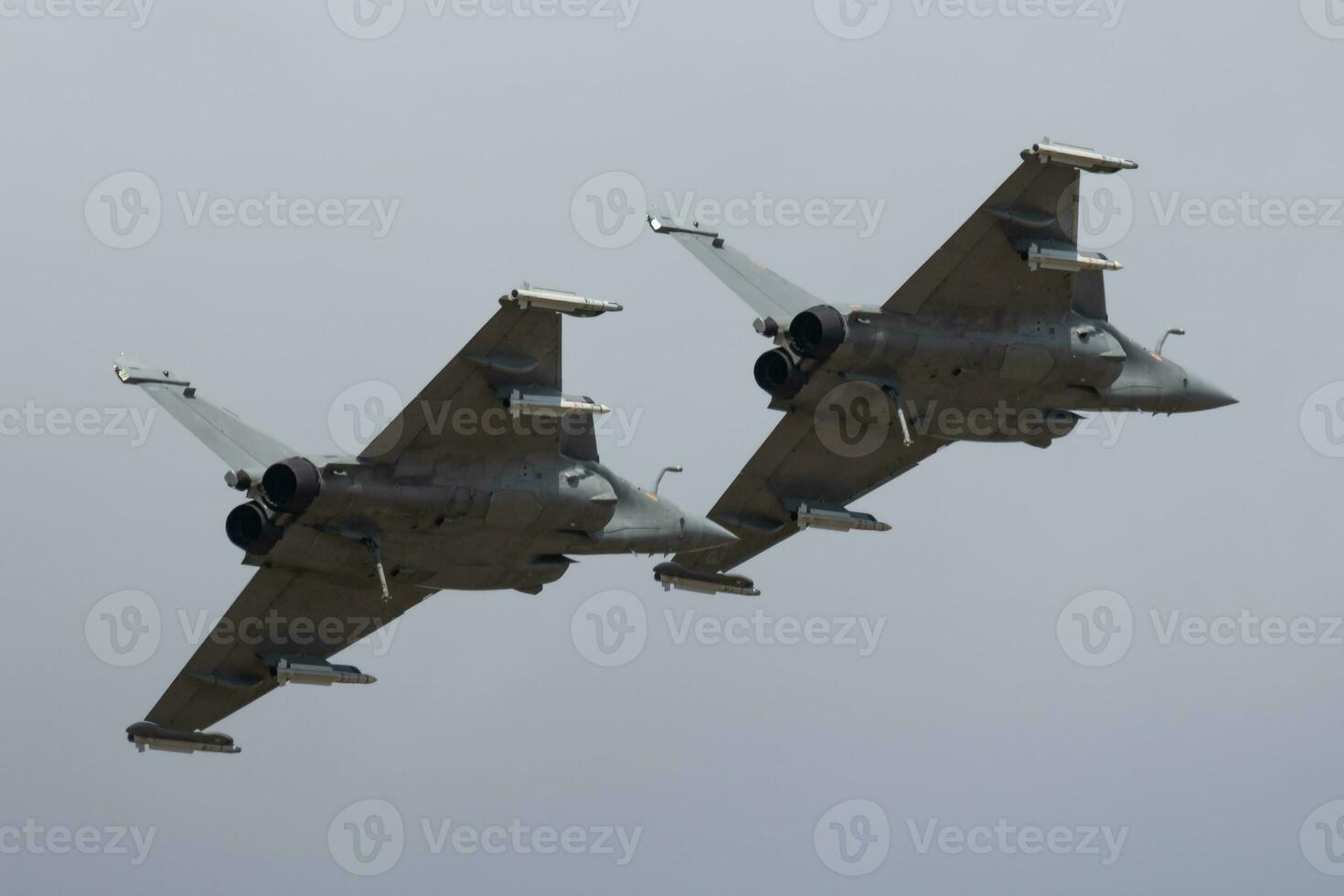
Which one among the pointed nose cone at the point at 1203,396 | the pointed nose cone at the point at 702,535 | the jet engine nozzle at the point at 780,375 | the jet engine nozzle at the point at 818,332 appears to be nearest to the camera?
the jet engine nozzle at the point at 818,332

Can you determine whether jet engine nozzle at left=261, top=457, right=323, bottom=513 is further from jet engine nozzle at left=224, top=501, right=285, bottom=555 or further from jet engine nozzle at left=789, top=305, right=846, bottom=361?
jet engine nozzle at left=789, top=305, right=846, bottom=361

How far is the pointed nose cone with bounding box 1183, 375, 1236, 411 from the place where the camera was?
7238cm

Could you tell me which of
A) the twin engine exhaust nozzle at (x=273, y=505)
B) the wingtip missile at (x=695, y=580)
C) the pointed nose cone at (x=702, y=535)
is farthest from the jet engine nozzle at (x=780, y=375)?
the twin engine exhaust nozzle at (x=273, y=505)

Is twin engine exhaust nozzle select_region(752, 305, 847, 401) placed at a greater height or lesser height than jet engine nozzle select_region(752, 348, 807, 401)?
greater

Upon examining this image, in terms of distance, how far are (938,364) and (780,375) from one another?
3349 mm

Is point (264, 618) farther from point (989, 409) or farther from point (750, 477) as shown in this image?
point (989, 409)

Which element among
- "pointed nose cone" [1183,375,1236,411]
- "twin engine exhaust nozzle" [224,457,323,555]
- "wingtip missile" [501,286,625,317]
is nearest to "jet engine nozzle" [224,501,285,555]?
"twin engine exhaust nozzle" [224,457,323,555]

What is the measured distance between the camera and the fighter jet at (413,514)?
62844mm

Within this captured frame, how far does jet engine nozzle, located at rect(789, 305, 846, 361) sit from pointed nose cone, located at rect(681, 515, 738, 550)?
612 cm

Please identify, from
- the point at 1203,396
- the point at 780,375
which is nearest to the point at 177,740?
the point at 780,375

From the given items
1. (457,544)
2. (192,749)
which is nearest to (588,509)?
(457,544)

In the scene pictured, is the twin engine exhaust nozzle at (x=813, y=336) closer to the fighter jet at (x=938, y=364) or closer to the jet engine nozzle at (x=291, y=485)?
the fighter jet at (x=938, y=364)

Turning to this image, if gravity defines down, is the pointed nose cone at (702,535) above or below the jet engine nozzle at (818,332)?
below

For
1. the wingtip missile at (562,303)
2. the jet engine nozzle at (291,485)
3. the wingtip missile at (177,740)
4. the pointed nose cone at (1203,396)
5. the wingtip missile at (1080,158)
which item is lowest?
the wingtip missile at (177,740)
